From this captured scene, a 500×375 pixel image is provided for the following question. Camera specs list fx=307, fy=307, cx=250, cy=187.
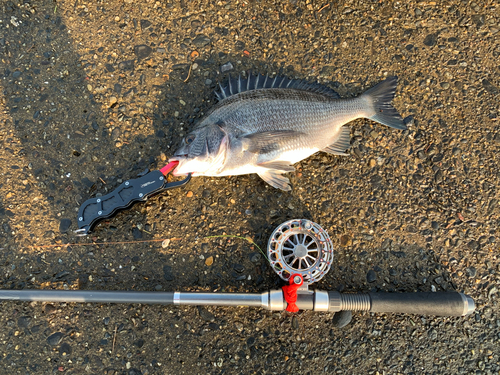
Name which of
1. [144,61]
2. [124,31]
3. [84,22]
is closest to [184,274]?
[144,61]

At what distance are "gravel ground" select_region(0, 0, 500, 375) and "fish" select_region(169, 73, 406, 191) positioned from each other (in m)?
0.22

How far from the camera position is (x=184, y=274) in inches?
114

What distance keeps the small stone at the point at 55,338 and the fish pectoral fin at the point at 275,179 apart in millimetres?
2344

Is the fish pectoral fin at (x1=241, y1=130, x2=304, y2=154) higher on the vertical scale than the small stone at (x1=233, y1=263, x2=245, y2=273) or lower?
higher

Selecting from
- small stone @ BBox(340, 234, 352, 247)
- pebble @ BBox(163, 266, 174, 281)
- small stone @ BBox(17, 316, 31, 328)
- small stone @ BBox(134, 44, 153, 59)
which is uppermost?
small stone @ BBox(134, 44, 153, 59)

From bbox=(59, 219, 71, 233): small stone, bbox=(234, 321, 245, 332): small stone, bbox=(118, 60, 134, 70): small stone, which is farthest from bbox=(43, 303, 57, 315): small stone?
bbox=(118, 60, 134, 70): small stone

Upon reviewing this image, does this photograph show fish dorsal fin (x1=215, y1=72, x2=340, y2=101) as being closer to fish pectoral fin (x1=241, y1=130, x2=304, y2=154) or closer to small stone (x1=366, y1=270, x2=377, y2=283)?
fish pectoral fin (x1=241, y1=130, x2=304, y2=154)

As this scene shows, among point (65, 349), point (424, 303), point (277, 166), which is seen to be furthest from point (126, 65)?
point (424, 303)

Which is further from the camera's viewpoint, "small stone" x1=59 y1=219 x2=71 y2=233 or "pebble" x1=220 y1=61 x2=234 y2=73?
"pebble" x1=220 y1=61 x2=234 y2=73

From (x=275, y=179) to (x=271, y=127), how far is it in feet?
1.57

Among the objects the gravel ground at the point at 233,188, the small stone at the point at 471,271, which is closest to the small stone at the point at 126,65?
the gravel ground at the point at 233,188

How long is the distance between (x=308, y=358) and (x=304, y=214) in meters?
1.31

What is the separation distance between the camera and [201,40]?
3271mm

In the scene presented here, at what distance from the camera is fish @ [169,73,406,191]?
2699mm
